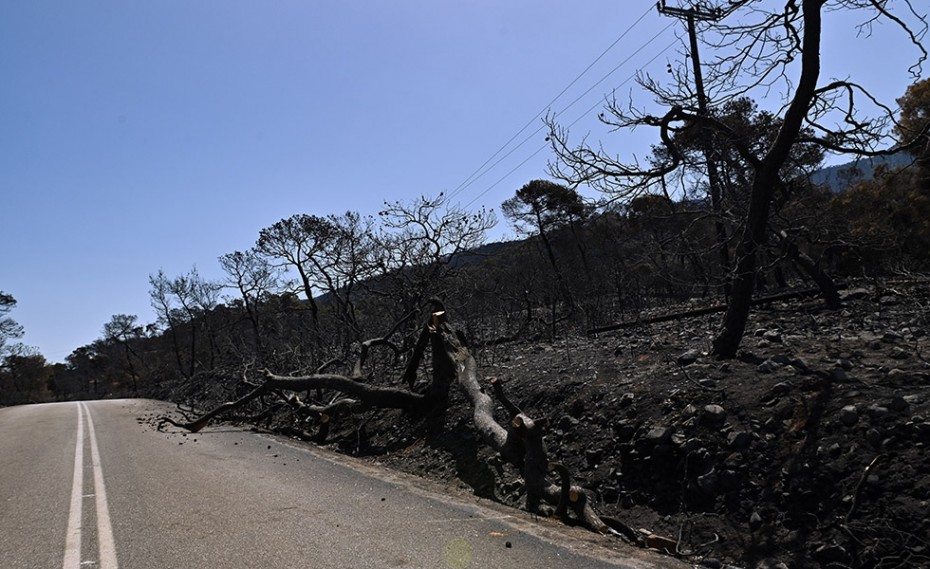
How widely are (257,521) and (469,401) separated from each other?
14.0 ft

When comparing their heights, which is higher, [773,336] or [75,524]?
[773,336]

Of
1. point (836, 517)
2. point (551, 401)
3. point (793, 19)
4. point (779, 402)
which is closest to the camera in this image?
point (836, 517)

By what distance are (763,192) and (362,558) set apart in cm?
600

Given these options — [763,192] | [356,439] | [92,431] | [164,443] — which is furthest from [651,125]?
[92,431]

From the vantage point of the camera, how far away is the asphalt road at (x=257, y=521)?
4.58 meters

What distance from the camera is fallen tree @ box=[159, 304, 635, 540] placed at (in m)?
5.78

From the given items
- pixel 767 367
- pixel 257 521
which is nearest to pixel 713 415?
pixel 767 367

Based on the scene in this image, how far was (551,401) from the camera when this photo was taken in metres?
8.70

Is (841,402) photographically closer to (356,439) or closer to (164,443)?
(356,439)

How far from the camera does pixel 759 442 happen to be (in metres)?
5.41

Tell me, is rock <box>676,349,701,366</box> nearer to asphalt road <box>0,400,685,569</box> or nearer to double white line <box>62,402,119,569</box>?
asphalt road <box>0,400,685,569</box>

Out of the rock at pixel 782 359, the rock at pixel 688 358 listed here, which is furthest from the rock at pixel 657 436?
the rock at pixel 688 358

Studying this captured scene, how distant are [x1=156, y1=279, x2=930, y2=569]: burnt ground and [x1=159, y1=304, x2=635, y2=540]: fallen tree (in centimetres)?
45

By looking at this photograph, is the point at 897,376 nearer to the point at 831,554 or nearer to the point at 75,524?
the point at 831,554
